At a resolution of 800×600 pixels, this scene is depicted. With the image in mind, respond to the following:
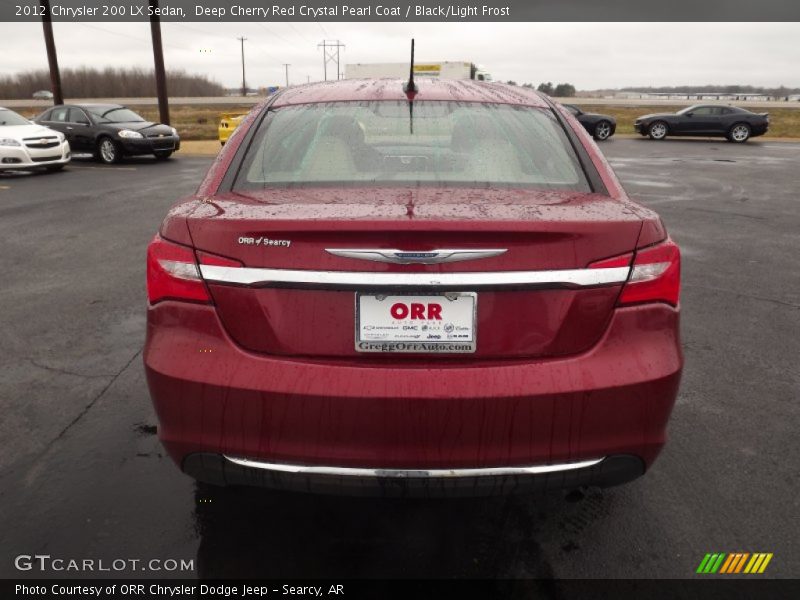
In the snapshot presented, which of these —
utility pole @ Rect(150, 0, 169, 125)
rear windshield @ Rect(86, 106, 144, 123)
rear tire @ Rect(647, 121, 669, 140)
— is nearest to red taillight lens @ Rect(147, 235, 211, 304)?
rear windshield @ Rect(86, 106, 144, 123)

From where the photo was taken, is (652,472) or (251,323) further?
(652,472)

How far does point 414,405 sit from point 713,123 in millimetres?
29512

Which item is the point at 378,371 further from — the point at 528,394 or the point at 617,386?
the point at 617,386

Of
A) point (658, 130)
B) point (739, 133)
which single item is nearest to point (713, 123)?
point (739, 133)

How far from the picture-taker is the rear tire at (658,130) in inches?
1111

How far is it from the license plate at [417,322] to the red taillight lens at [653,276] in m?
0.51

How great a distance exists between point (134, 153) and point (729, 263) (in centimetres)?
1578

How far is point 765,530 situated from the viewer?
258cm

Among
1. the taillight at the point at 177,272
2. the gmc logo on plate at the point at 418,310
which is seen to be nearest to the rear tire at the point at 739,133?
the gmc logo on plate at the point at 418,310

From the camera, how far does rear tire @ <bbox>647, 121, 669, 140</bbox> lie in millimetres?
28219

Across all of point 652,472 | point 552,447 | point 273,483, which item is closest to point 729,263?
point 652,472

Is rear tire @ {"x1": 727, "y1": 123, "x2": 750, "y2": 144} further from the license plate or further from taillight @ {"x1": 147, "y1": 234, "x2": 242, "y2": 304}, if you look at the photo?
taillight @ {"x1": 147, "y1": 234, "x2": 242, "y2": 304}

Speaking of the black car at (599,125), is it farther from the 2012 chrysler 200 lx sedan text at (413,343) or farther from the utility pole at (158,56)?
the 2012 chrysler 200 lx sedan text at (413,343)

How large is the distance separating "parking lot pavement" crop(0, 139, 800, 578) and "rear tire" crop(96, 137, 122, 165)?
13.4m
